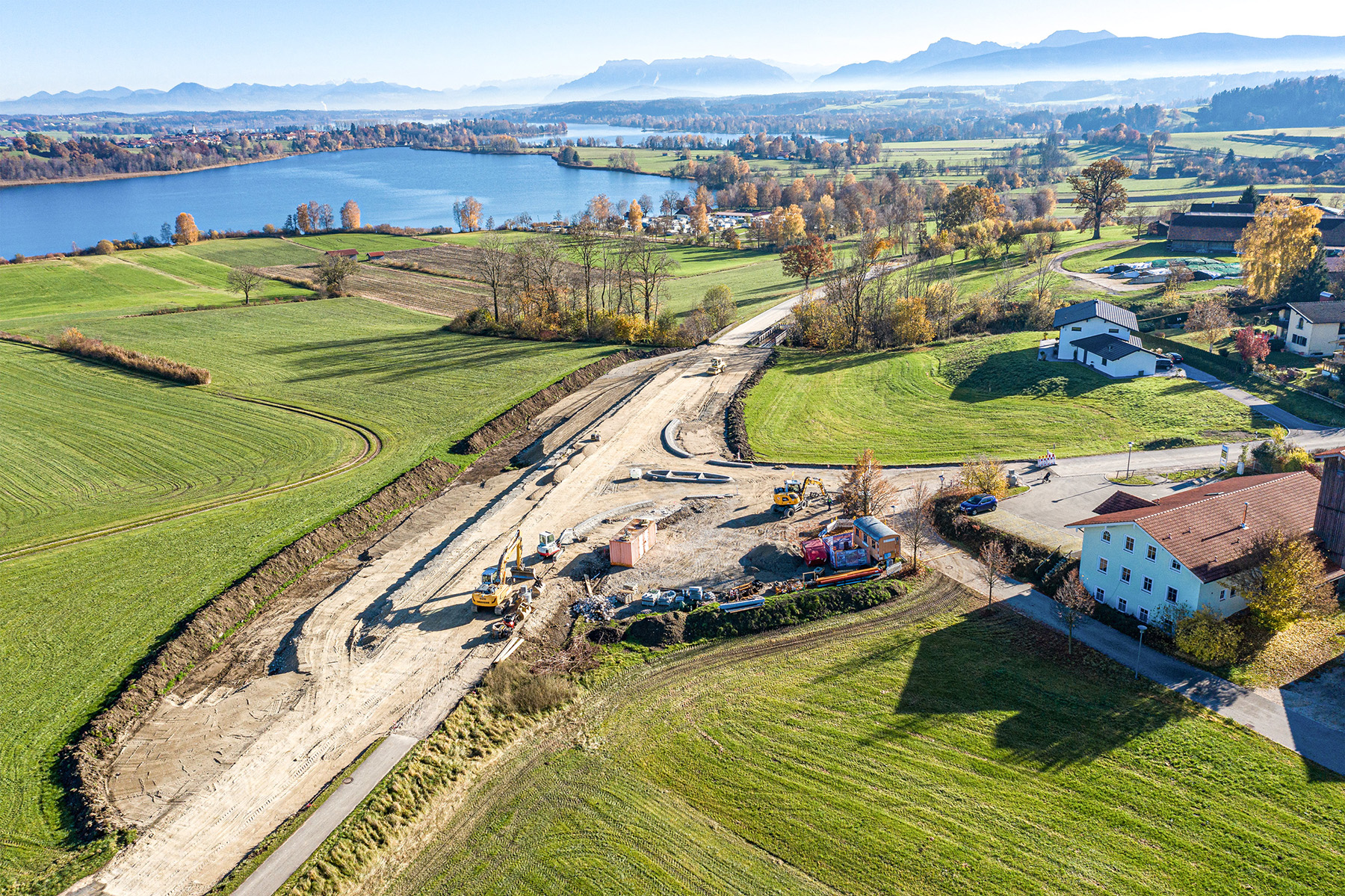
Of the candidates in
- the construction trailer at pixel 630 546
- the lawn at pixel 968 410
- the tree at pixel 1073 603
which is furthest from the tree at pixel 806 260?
the tree at pixel 1073 603

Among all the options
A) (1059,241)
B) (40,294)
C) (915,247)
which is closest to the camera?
(40,294)

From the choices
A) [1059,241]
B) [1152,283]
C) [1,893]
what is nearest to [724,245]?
[1059,241]

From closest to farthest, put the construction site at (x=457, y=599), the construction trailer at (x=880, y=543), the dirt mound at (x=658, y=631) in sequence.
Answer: the construction site at (x=457, y=599), the dirt mound at (x=658, y=631), the construction trailer at (x=880, y=543)

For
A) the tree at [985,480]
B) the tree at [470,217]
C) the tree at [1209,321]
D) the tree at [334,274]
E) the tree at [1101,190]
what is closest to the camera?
the tree at [985,480]

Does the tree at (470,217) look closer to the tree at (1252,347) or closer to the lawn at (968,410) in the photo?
the lawn at (968,410)

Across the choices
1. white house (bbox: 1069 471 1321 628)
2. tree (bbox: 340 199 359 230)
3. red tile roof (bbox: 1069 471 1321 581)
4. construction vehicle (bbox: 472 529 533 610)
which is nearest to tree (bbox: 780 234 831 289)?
red tile roof (bbox: 1069 471 1321 581)

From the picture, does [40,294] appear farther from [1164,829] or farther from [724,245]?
[1164,829]

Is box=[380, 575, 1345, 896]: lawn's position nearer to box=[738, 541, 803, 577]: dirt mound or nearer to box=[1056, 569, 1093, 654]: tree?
box=[1056, 569, 1093, 654]: tree

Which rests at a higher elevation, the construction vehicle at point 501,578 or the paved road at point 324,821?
the construction vehicle at point 501,578
